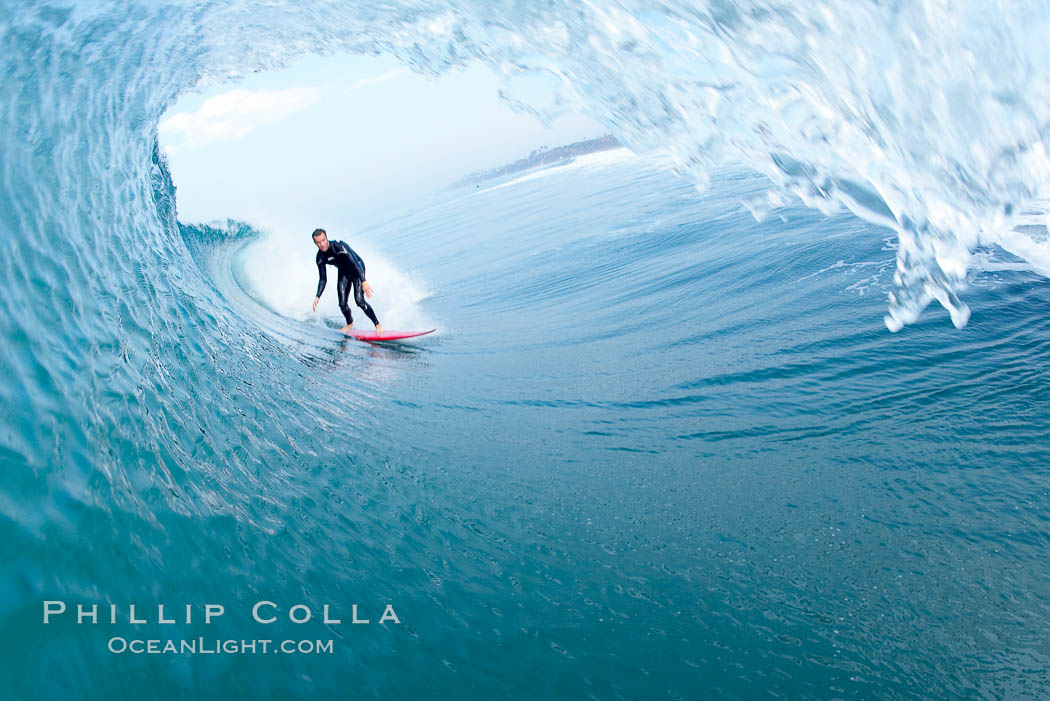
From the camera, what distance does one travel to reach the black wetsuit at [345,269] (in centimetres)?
893

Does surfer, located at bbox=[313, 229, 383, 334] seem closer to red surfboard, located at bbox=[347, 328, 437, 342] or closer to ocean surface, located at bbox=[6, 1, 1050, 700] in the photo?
red surfboard, located at bbox=[347, 328, 437, 342]

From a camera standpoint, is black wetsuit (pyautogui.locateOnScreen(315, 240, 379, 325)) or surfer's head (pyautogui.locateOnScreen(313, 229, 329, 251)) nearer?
surfer's head (pyautogui.locateOnScreen(313, 229, 329, 251))

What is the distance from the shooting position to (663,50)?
3.52 metres

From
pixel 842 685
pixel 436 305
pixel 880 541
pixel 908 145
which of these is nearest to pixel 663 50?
pixel 908 145

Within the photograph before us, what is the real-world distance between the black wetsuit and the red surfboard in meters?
0.25

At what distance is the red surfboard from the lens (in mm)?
8734

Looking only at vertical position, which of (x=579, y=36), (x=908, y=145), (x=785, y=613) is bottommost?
(x=785, y=613)

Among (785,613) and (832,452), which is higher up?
(832,452)

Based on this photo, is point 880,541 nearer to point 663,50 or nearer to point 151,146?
point 663,50

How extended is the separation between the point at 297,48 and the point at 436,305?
494cm

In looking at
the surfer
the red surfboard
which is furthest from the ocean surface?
the surfer

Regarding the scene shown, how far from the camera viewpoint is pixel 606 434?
455cm

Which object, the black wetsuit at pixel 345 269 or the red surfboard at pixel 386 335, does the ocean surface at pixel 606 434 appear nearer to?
the red surfboard at pixel 386 335

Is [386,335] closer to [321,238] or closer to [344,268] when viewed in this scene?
[344,268]
